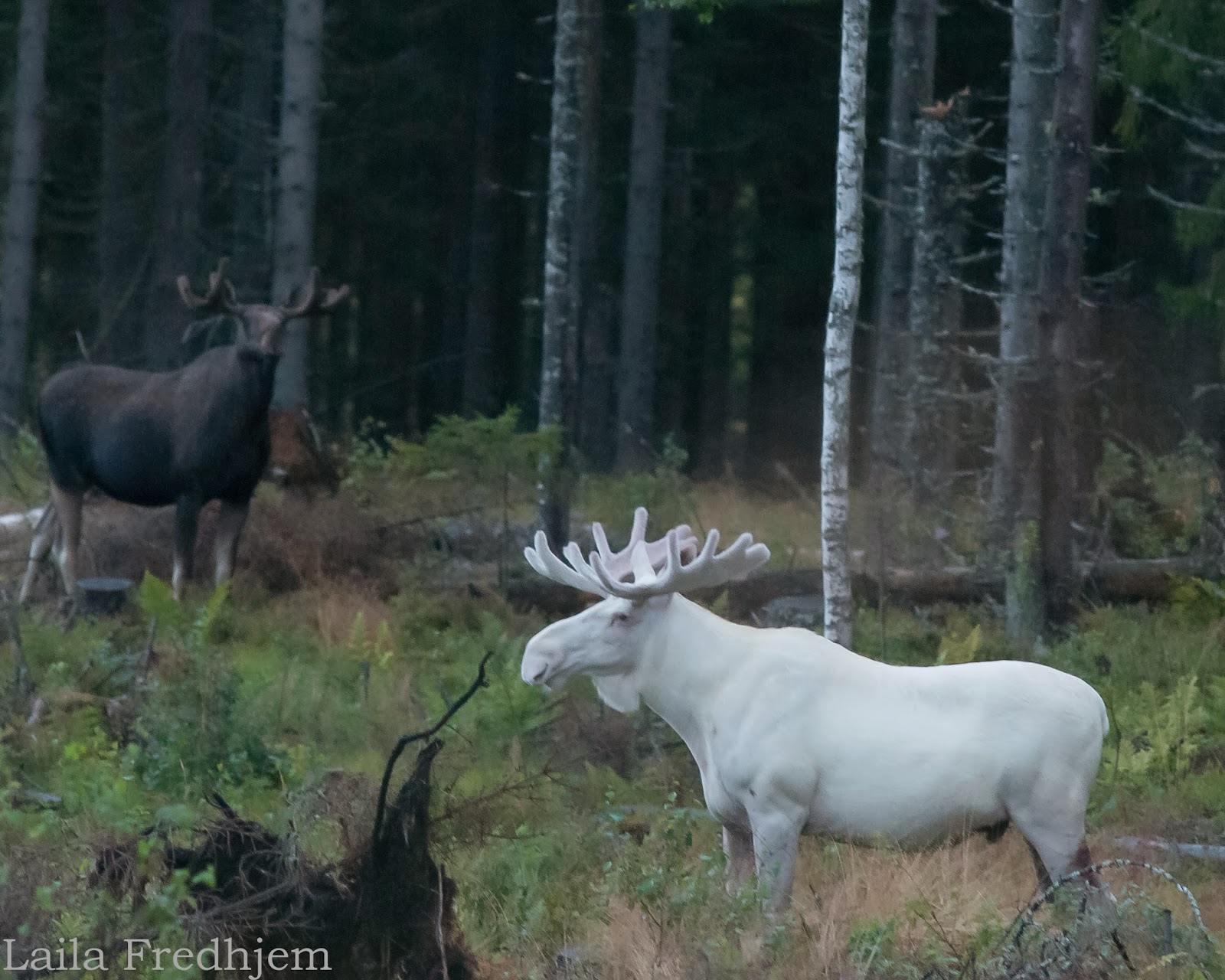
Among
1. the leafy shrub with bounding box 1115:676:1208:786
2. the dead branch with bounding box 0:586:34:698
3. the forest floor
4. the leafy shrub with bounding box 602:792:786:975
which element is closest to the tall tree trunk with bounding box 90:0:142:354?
the forest floor

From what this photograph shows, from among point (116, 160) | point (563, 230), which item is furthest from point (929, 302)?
point (116, 160)

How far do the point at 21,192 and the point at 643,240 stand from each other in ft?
28.3

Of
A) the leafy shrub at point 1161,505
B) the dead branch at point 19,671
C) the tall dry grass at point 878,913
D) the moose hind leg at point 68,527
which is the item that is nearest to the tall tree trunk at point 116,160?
the moose hind leg at point 68,527

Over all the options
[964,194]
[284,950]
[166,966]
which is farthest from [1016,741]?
[964,194]

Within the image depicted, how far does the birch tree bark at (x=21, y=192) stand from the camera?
2031 centimetres

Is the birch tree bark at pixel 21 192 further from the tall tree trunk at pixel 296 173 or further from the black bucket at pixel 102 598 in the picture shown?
the black bucket at pixel 102 598

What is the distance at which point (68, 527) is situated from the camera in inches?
509

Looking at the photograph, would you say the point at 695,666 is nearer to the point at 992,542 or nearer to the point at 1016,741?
the point at 1016,741

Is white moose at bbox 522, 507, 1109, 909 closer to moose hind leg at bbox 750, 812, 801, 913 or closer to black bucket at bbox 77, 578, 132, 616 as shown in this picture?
moose hind leg at bbox 750, 812, 801, 913

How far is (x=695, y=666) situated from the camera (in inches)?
231

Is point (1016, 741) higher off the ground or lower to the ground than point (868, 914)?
higher

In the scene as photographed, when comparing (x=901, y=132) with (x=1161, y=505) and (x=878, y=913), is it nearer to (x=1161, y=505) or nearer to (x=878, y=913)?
(x=1161, y=505)

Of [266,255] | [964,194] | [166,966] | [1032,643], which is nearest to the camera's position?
[166,966]

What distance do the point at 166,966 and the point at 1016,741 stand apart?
2863mm
